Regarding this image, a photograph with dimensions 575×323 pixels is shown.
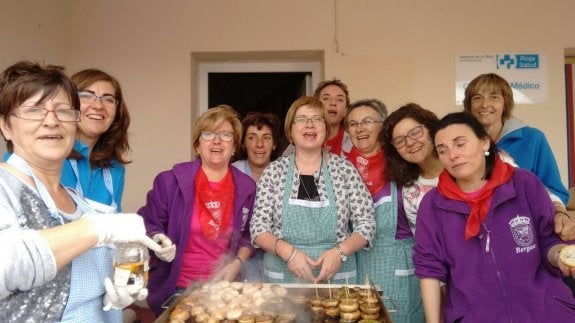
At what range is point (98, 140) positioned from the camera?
246 cm

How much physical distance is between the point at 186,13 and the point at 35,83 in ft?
11.3

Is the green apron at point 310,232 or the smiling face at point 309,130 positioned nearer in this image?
the green apron at point 310,232

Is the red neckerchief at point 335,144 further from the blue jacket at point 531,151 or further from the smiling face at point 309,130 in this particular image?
the blue jacket at point 531,151

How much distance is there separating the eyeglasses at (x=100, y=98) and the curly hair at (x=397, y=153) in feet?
5.52

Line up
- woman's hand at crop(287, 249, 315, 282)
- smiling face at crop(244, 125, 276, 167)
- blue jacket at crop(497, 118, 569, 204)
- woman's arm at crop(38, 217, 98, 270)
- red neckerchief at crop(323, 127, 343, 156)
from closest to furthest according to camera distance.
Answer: woman's arm at crop(38, 217, 98, 270) < woman's hand at crop(287, 249, 315, 282) < blue jacket at crop(497, 118, 569, 204) < smiling face at crop(244, 125, 276, 167) < red neckerchief at crop(323, 127, 343, 156)

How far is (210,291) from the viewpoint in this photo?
2338 millimetres

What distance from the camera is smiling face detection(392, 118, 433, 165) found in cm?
256

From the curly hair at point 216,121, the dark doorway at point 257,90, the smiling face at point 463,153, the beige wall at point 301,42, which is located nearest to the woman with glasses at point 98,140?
the curly hair at point 216,121

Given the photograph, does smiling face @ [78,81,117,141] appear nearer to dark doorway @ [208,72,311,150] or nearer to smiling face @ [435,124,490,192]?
smiling face @ [435,124,490,192]

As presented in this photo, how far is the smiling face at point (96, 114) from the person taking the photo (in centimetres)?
228

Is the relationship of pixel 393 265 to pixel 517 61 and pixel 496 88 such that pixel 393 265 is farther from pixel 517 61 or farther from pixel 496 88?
pixel 517 61

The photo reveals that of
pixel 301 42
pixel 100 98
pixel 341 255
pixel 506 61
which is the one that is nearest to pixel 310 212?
pixel 341 255

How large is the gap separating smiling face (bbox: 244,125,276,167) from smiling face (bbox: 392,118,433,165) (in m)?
1.06

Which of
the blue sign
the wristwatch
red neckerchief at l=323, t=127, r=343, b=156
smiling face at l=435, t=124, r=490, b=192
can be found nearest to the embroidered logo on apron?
smiling face at l=435, t=124, r=490, b=192
